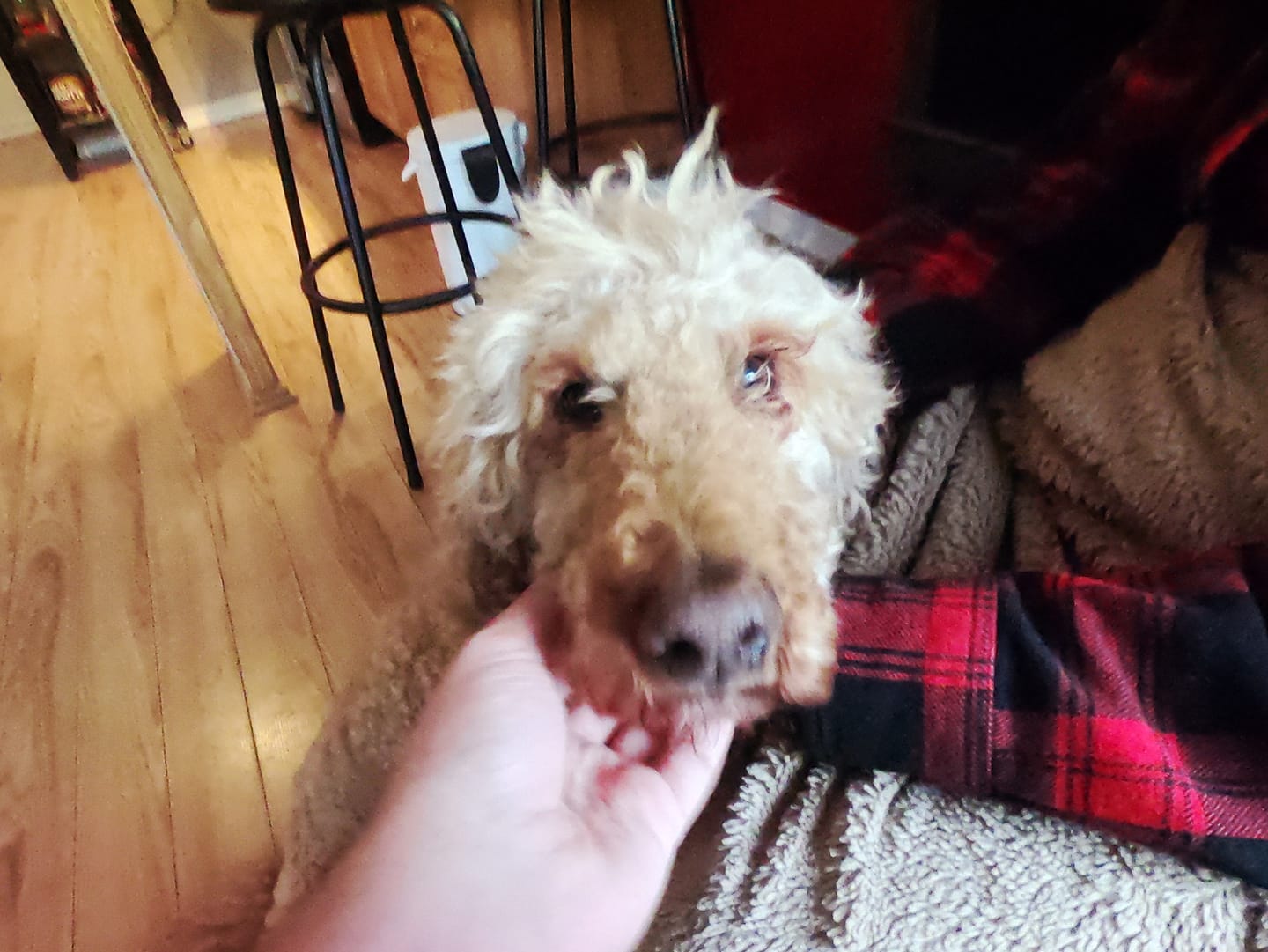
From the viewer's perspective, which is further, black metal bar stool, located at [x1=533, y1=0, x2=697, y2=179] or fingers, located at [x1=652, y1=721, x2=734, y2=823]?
black metal bar stool, located at [x1=533, y1=0, x2=697, y2=179]

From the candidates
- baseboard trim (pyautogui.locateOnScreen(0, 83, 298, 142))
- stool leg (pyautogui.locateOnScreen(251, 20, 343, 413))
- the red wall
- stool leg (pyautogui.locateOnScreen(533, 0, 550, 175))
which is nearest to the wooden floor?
stool leg (pyautogui.locateOnScreen(251, 20, 343, 413))

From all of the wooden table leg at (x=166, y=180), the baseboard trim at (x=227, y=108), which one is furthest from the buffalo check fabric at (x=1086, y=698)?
the baseboard trim at (x=227, y=108)

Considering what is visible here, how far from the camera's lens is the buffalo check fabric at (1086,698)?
0.53 metres

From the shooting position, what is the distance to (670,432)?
666 millimetres

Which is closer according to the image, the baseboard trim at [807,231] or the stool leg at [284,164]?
the stool leg at [284,164]

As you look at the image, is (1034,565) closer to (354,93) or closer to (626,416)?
(626,416)

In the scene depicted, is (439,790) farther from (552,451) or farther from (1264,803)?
(1264,803)

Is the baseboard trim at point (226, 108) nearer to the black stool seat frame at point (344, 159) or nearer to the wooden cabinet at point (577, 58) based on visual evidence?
the wooden cabinet at point (577, 58)

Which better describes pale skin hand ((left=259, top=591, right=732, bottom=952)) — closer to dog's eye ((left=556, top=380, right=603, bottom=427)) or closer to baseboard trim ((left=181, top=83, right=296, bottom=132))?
dog's eye ((left=556, top=380, right=603, bottom=427))

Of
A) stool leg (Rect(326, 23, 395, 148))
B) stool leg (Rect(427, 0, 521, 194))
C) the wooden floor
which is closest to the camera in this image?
the wooden floor

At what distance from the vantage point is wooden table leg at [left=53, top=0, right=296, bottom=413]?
1416mm

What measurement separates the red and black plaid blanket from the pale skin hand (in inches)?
5.1

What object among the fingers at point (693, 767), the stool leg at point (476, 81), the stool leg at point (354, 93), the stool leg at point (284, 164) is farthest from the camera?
the stool leg at point (354, 93)

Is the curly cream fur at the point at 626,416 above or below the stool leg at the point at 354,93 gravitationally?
above
